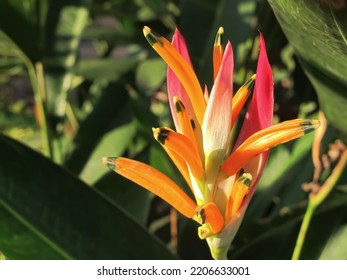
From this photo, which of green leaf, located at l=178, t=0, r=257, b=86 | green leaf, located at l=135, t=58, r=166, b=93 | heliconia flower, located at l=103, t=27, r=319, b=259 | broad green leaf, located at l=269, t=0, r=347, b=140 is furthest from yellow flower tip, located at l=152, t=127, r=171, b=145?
green leaf, located at l=135, t=58, r=166, b=93

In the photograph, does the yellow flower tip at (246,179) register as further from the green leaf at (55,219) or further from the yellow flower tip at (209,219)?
the green leaf at (55,219)

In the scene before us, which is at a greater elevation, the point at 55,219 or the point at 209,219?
the point at 209,219

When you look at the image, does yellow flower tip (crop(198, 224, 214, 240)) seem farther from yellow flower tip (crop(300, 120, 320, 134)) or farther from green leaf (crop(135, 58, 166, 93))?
green leaf (crop(135, 58, 166, 93))

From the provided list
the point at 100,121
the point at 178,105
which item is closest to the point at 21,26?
the point at 100,121

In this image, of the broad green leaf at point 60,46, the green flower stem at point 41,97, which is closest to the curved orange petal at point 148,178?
the green flower stem at point 41,97

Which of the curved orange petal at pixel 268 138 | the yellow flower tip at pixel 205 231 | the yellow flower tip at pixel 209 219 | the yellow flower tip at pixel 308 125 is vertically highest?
the yellow flower tip at pixel 308 125

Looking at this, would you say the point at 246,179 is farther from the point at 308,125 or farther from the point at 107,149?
the point at 107,149

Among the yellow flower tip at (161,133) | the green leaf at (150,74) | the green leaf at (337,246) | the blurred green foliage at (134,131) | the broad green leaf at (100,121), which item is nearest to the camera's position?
the yellow flower tip at (161,133)
